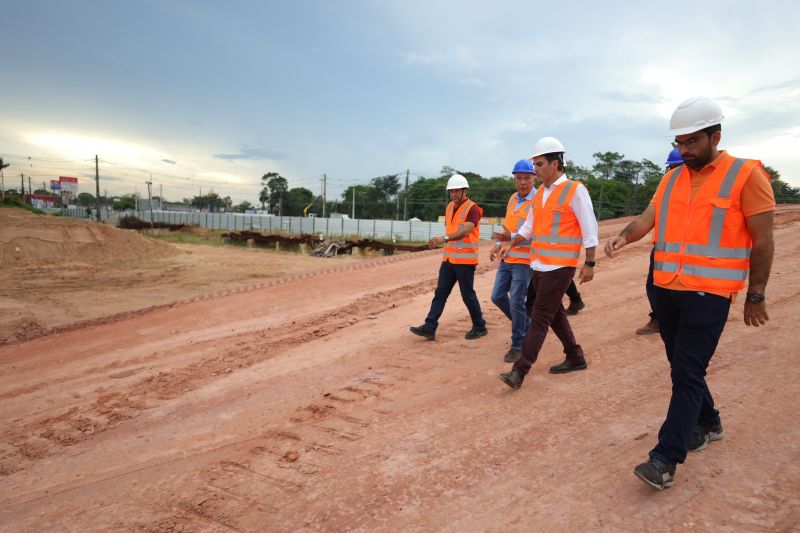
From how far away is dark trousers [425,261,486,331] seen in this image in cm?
558

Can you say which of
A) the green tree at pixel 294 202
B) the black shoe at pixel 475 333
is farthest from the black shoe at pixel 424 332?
the green tree at pixel 294 202

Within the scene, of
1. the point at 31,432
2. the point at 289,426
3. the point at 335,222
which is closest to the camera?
the point at 289,426

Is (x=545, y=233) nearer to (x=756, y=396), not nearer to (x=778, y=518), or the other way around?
(x=756, y=396)

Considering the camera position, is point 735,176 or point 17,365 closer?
point 735,176

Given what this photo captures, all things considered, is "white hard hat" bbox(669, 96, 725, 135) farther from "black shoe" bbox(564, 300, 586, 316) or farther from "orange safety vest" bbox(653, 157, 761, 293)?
"black shoe" bbox(564, 300, 586, 316)

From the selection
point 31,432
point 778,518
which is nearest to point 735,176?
point 778,518

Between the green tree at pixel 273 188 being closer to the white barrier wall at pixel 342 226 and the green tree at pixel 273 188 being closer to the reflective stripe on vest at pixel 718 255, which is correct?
→ the white barrier wall at pixel 342 226

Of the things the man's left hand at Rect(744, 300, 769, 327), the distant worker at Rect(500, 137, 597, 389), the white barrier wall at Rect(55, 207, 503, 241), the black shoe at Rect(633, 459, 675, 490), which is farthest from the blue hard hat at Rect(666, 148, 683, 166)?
the white barrier wall at Rect(55, 207, 503, 241)

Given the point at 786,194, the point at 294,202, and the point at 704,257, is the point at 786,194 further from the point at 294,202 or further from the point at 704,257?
the point at 294,202

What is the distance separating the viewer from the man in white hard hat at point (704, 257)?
8.45ft

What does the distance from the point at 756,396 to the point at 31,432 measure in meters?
6.07

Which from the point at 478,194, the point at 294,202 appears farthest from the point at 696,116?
the point at 294,202

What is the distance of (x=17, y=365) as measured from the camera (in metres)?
7.04

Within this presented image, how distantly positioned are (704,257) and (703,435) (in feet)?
4.02
